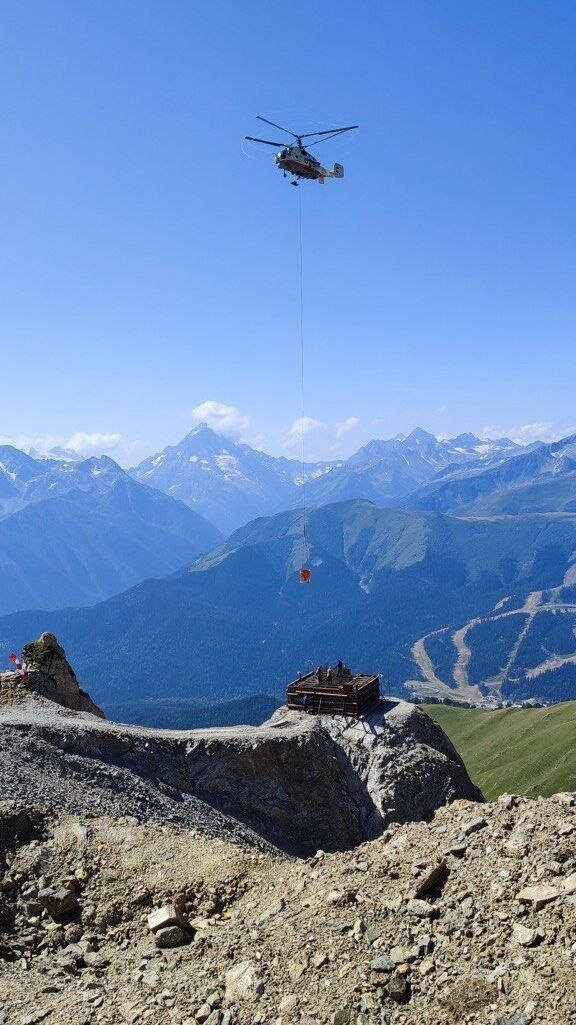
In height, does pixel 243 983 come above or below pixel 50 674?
below

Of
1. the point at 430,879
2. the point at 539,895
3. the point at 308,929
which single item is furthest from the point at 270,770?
the point at 539,895

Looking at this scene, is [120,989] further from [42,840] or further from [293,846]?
[293,846]

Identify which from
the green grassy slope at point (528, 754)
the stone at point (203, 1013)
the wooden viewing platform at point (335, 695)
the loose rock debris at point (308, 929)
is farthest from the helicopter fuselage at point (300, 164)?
the green grassy slope at point (528, 754)

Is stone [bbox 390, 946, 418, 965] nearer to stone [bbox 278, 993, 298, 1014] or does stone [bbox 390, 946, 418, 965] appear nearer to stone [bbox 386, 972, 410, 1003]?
stone [bbox 386, 972, 410, 1003]

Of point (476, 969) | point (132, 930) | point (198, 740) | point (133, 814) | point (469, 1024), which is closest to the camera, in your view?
point (469, 1024)

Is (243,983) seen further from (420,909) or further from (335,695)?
(335,695)

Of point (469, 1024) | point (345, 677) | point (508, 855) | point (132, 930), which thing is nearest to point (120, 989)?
point (132, 930)
